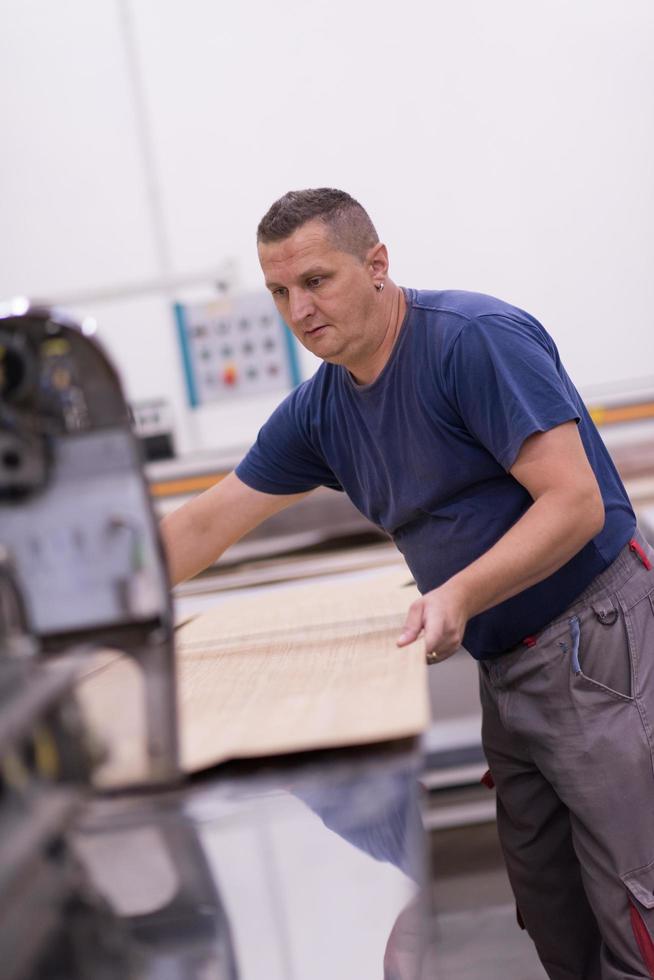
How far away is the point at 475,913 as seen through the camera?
2465 mm

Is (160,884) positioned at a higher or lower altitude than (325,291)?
lower

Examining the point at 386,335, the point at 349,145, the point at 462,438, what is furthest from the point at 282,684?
the point at 349,145

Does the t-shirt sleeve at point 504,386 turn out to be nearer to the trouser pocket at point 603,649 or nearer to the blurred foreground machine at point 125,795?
the trouser pocket at point 603,649

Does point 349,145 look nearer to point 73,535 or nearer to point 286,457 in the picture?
point 286,457

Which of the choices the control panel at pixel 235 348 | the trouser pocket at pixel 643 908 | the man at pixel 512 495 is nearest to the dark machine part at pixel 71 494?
the man at pixel 512 495

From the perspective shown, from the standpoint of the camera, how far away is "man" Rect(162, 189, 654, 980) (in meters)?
1.42

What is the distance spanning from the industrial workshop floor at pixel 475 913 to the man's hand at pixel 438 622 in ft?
4.01

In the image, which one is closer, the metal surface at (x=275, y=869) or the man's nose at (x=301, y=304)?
the metal surface at (x=275, y=869)

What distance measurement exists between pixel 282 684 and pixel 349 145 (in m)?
2.68

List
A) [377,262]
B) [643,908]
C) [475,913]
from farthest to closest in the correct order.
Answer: [475,913] → [377,262] → [643,908]

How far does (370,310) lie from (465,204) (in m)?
2.17

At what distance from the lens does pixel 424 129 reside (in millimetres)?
3510

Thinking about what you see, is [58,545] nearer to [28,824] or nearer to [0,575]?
[0,575]

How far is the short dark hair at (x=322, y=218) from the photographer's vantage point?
1.51 m
